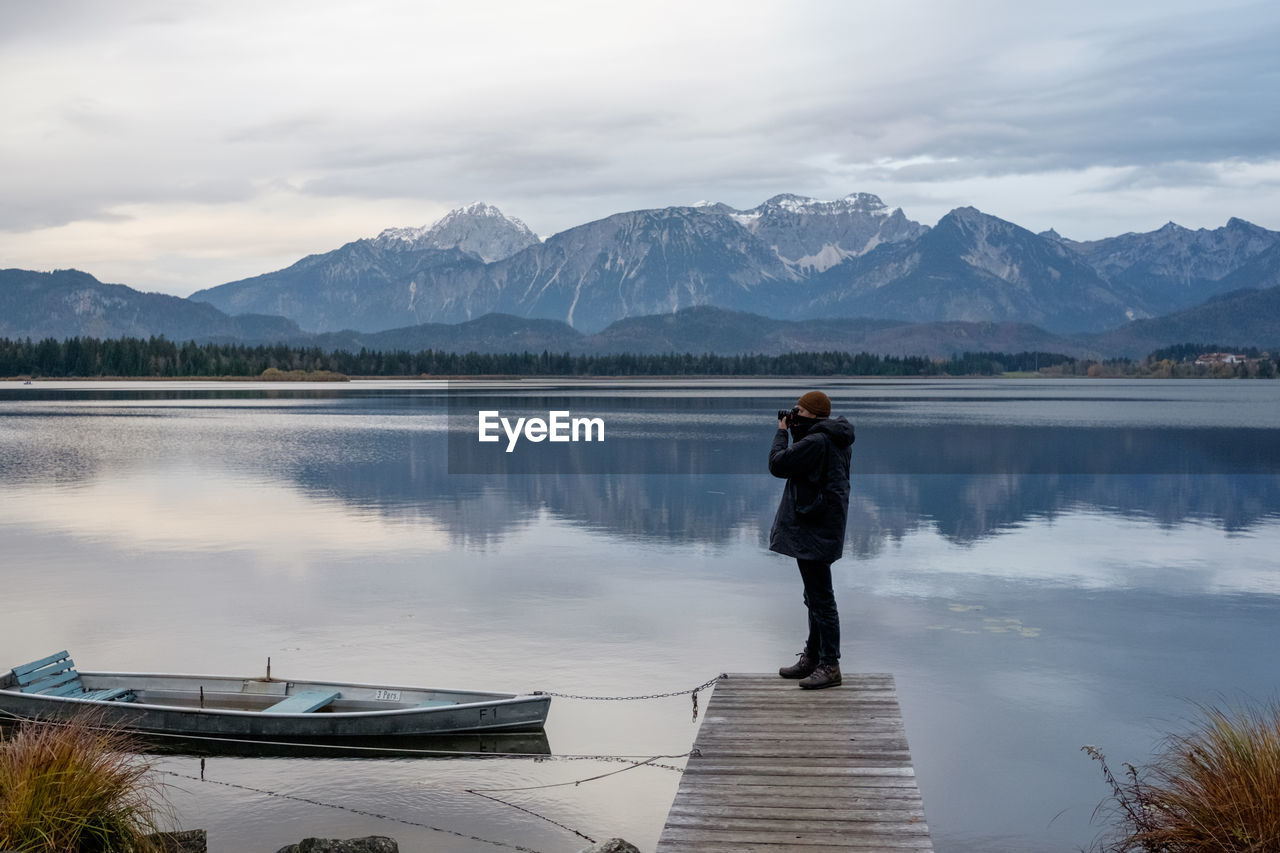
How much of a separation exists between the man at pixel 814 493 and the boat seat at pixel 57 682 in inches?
355

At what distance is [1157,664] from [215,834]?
13936mm

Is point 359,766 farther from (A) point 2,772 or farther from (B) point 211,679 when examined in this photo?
(A) point 2,772

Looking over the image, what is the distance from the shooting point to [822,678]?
1304cm

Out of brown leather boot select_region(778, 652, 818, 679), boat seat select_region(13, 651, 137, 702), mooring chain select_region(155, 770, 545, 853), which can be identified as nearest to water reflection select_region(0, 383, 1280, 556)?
boat seat select_region(13, 651, 137, 702)

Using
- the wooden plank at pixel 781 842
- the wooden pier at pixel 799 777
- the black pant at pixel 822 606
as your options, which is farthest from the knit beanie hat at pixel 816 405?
the wooden plank at pixel 781 842

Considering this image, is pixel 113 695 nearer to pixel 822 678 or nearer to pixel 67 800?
pixel 67 800

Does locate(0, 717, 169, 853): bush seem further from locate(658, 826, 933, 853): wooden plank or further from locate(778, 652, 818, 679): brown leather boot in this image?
locate(778, 652, 818, 679): brown leather boot

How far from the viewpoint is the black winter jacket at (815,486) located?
12.1 metres

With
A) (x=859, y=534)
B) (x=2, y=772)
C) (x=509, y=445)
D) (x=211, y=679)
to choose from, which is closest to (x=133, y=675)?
(x=211, y=679)

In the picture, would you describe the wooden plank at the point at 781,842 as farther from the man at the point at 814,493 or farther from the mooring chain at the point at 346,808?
the man at the point at 814,493

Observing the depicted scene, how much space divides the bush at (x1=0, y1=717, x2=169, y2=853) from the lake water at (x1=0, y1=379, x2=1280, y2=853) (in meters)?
2.00

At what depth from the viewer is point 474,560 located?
1076 inches

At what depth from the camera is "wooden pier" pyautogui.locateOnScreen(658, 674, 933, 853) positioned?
912 centimetres

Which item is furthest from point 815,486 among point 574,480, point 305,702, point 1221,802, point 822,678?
point 574,480
